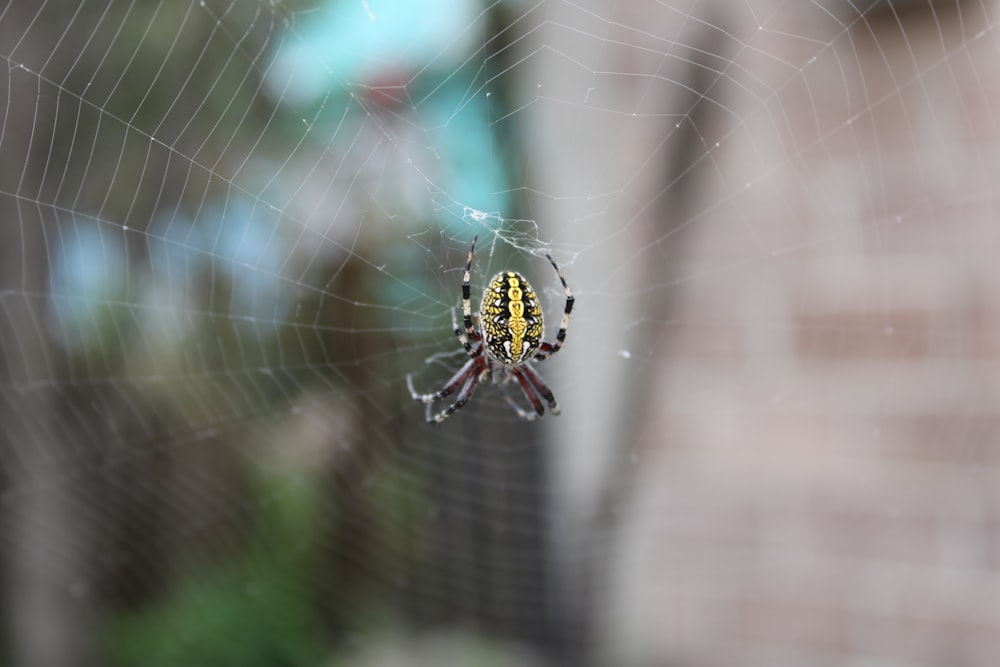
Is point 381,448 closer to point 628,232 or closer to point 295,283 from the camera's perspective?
point 295,283

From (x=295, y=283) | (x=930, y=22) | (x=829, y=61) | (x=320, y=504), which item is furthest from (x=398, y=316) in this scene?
(x=930, y=22)

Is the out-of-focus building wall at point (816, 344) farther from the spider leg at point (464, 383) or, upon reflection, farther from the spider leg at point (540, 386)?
the spider leg at point (464, 383)

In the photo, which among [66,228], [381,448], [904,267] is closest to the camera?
[66,228]

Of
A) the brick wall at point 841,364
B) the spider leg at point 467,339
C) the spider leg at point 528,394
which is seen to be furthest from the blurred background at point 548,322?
the spider leg at point 528,394

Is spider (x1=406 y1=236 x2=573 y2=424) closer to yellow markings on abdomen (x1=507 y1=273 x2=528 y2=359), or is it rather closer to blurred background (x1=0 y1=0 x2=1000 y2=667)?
yellow markings on abdomen (x1=507 y1=273 x2=528 y2=359)

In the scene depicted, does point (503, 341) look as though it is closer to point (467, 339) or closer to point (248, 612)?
point (467, 339)

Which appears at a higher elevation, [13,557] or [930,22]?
[930,22]
